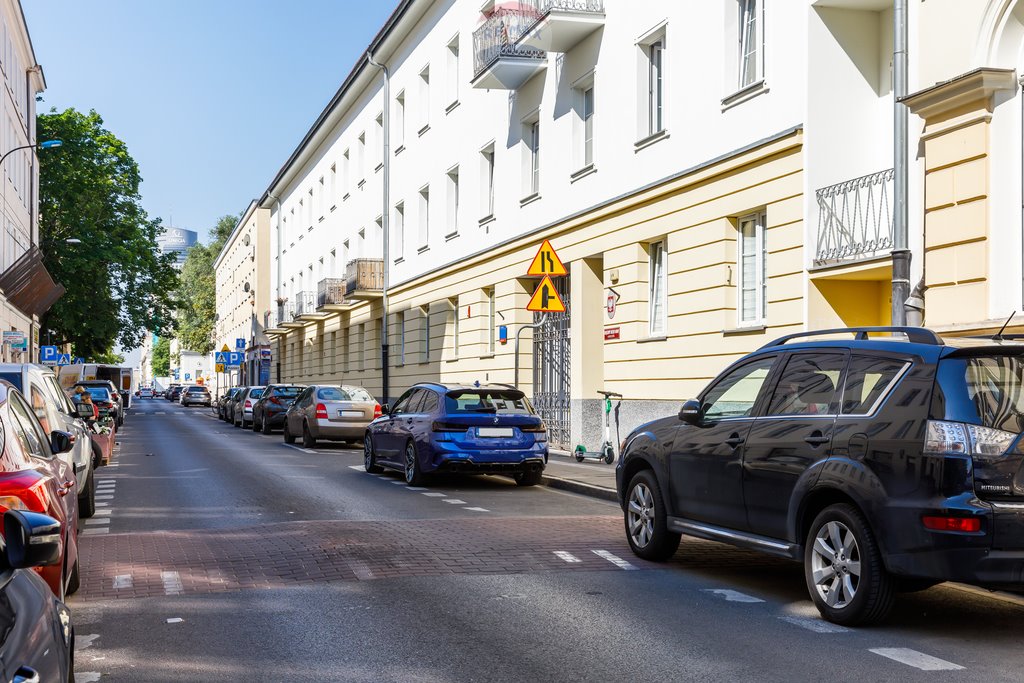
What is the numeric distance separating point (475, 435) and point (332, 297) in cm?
2732

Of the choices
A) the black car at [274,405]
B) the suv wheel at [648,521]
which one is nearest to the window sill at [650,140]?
the suv wheel at [648,521]

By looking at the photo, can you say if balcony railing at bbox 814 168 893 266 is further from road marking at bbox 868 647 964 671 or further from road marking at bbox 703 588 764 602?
road marking at bbox 868 647 964 671

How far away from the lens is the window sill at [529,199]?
78.9 feet

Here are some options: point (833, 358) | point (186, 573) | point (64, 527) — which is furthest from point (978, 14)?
point (64, 527)

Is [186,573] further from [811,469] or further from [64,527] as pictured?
[811,469]

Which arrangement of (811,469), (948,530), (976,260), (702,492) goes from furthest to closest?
1. (976,260)
2. (702,492)
3. (811,469)
4. (948,530)

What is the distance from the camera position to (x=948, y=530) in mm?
5902

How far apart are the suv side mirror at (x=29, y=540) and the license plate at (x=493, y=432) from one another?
12011 millimetres

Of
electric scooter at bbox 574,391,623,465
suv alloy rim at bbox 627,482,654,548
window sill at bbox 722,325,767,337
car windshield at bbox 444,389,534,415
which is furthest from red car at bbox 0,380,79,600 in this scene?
electric scooter at bbox 574,391,623,465

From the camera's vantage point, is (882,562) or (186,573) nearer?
(882,562)

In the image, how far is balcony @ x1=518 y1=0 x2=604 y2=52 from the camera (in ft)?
68.6

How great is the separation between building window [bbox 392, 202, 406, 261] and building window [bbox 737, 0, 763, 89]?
62.9 ft

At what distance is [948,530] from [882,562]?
1.65 feet

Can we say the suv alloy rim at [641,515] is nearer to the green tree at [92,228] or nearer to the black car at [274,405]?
the black car at [274,405]
